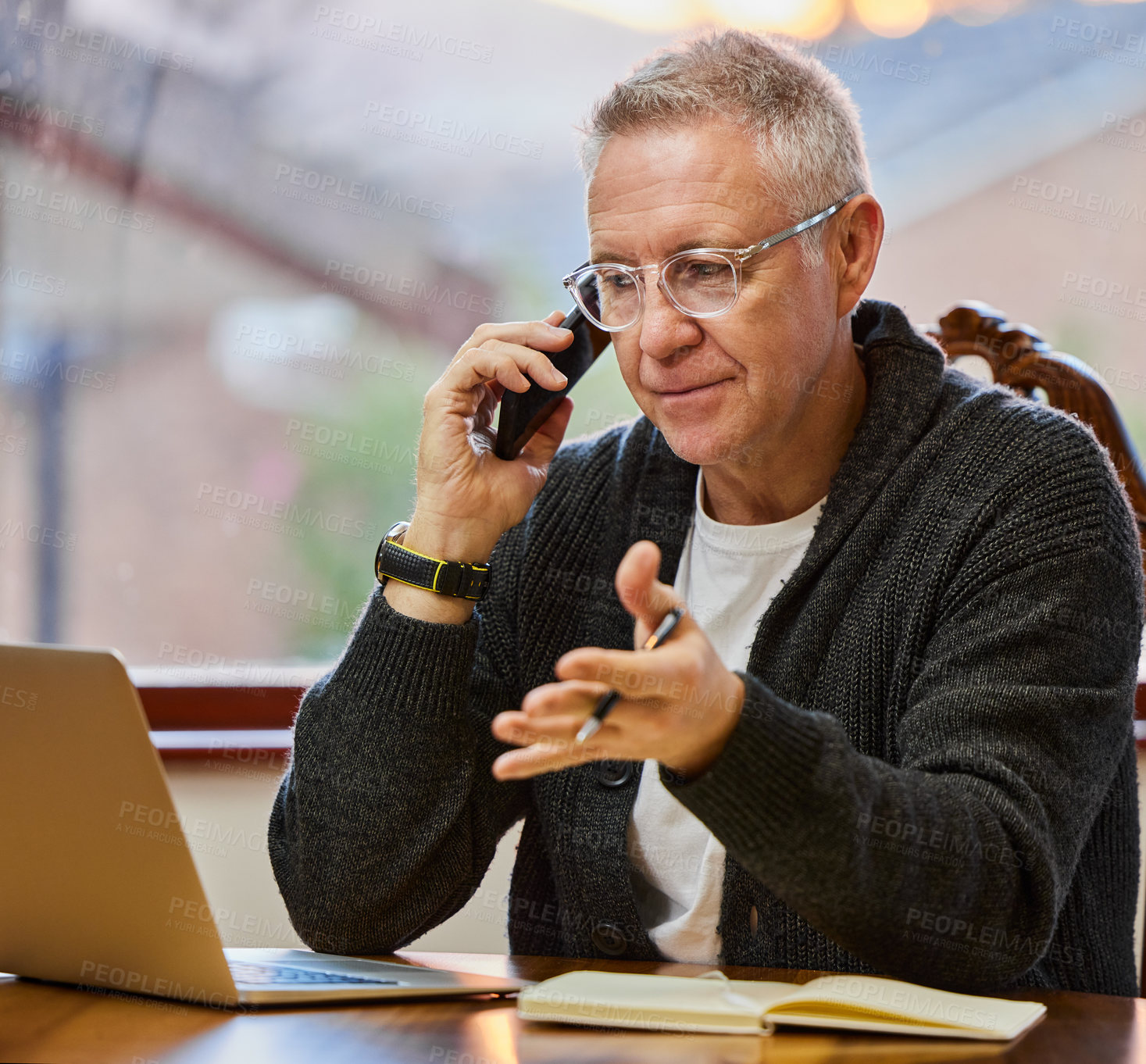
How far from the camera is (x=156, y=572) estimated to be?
2.18 metres

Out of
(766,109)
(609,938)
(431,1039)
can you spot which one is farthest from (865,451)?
(431,1039)

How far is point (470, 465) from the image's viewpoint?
1.32 m

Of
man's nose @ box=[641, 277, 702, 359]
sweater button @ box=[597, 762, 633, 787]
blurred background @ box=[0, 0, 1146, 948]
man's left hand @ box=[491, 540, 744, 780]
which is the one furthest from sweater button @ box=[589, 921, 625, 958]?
blurred background @ box=[0, 0, 1146, 948]

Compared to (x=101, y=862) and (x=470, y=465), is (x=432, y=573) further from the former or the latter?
(x=101, y=862)

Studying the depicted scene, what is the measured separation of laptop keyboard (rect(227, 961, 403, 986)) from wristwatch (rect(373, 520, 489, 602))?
40cm

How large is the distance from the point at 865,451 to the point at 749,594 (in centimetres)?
21

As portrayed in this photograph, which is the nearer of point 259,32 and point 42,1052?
point 42,1052

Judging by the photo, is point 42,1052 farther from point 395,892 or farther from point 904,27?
point 904,27

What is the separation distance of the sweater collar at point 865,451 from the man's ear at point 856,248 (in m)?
0.07

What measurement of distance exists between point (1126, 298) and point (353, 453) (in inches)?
59.9

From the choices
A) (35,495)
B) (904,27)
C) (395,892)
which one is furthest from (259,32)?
(395,892)

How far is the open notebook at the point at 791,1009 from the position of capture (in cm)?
78

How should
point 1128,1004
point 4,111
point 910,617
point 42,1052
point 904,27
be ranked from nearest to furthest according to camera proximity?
point 42,1052 < point 1128,1004 < point 910,617 < point 4,111 < point 904,27

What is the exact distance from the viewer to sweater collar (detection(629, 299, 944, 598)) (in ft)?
4.04
